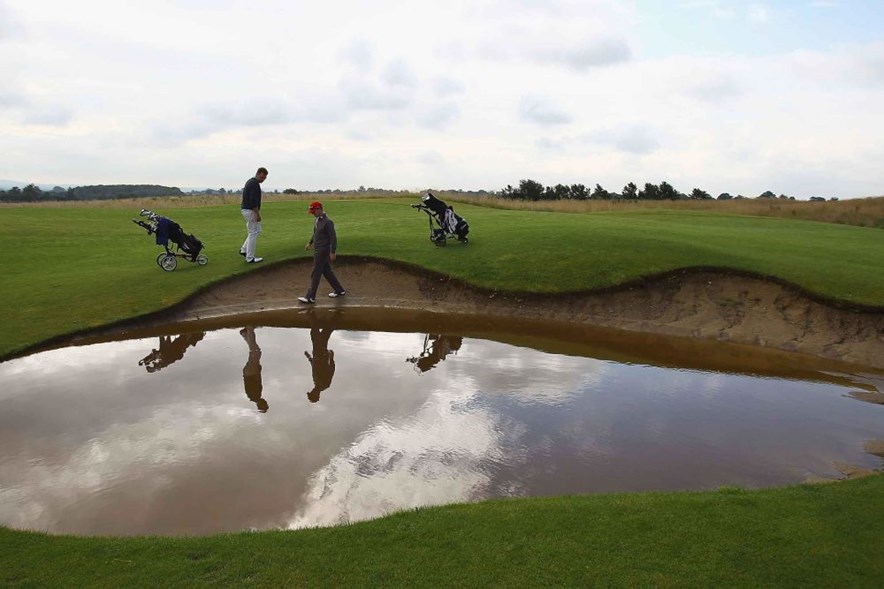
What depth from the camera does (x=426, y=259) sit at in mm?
18453

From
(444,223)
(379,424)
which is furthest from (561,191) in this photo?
(379,424)

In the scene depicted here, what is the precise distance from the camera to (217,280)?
54.6 ft

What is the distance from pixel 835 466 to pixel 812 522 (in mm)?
2848

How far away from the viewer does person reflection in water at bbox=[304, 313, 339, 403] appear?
10.7 m

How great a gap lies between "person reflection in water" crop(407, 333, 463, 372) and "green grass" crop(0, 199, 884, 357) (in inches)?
133

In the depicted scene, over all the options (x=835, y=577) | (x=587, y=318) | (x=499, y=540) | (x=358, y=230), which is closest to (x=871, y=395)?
(x=587, y=318)

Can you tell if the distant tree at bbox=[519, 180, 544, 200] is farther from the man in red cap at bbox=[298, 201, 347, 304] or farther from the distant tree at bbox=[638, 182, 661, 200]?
the man in red cap at bbox=[298, 201, 347, 304]

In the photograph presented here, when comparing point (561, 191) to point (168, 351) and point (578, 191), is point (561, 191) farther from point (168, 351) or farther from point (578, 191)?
point (168, 351)

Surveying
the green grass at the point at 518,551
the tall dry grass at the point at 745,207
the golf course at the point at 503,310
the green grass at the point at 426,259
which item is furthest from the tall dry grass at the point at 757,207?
the green grass at the point at 518,551

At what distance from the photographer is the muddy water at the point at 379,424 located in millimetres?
6910

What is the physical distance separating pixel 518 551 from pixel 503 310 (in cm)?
1136

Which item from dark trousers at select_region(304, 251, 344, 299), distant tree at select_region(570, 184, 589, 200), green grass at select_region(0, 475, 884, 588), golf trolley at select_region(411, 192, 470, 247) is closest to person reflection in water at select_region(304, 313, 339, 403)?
dark trousers at select_region(304, 251, 344, 299)

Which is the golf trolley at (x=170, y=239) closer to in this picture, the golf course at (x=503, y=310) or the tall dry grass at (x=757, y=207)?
the golf course at (x=503, y=310)

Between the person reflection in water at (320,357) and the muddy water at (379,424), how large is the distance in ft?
0.24
